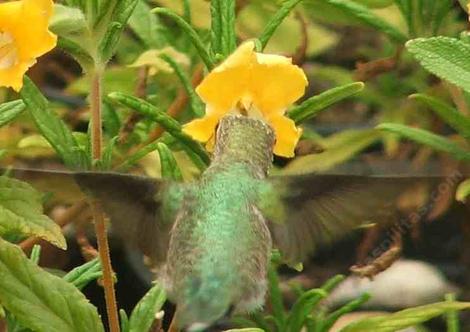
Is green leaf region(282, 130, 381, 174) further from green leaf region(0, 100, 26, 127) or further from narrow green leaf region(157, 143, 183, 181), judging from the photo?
green leaf region(0, 100, 26, 127)

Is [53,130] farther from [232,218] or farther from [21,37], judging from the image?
[232,218]

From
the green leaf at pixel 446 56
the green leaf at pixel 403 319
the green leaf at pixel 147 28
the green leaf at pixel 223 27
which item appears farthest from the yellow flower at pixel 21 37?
the green leaf at pixel 147 28

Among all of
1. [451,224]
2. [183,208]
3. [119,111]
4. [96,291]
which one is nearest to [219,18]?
[183,208]

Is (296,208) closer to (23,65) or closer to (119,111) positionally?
(23,65)

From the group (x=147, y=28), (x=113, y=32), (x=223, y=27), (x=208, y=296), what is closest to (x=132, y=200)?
(x=208, y=296)

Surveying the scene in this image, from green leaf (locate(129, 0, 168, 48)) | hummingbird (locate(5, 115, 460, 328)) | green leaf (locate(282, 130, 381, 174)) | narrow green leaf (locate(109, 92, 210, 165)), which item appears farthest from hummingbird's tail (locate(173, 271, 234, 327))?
green leaf (locate(129, 0, 168, 48))

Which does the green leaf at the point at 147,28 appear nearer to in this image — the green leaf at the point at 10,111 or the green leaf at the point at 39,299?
the green leaf at the point at 10,111
